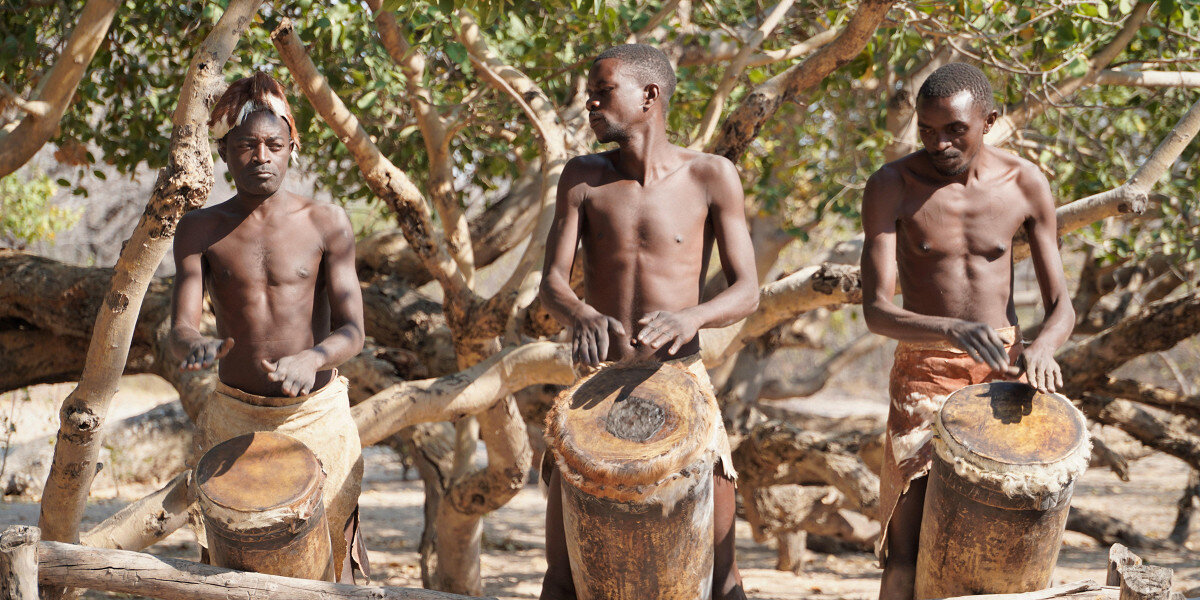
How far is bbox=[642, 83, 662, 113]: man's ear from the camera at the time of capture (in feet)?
9.29

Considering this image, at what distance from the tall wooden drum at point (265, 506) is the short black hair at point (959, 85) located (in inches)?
76.0

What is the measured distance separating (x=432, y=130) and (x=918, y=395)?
2602 millimetres

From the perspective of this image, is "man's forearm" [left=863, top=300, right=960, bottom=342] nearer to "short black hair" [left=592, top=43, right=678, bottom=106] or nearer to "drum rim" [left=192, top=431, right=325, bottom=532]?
"short black hair" [left=592, top=43, right=678, bottom=106]

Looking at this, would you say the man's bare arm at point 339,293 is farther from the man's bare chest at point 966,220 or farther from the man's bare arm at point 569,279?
the man's bare chest at point 966,220

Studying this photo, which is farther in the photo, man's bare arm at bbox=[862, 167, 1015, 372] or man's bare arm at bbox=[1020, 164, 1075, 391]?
man's bare arm at bbox=[1020, 164, 1075, 391]

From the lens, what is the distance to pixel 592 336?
246cm

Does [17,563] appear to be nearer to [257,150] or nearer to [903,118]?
[257,150]

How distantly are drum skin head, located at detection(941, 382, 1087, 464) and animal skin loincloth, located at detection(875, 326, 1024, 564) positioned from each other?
0.25 meters

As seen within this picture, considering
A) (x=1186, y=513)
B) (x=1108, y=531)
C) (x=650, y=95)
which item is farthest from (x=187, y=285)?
(x=1186, y=513)

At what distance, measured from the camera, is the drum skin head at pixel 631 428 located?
226 centimetres

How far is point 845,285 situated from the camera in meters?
3.98

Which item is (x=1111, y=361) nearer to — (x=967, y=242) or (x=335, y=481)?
(x=967, y=242)

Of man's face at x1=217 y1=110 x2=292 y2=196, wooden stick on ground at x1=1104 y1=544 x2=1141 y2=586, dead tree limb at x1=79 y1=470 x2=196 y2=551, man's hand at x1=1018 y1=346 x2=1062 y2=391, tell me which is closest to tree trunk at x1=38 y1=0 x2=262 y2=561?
dead tree limb at x1=79 y1=470 x2=196 y2=551

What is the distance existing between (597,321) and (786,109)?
17.9 feet
